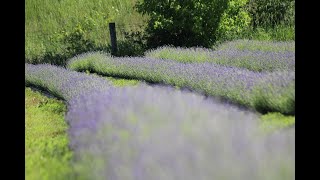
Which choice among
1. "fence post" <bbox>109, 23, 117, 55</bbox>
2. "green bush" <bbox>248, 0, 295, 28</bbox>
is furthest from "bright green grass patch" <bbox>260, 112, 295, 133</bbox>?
"fence post" <bbox>109, 23, 117, 55</bbox>

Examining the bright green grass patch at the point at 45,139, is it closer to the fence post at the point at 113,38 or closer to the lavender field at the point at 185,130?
the lavender field at the point at 185,130

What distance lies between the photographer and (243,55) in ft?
20.0

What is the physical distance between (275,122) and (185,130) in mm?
881

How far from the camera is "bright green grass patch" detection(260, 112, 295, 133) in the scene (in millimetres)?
4613

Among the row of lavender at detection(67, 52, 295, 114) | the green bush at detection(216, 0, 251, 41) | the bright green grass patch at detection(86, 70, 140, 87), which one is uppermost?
the green bush at detection(216, 0, 251, 41)

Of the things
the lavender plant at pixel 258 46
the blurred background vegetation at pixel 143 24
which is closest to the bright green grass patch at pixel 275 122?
the lavender plant at pixel 258 46

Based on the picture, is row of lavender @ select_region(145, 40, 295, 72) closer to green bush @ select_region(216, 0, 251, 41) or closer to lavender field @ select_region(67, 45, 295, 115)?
lavender field @ select_region(67, 45, 295, 115)

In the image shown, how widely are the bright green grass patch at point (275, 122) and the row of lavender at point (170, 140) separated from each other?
70 mm

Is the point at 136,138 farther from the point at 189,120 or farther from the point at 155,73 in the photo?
the point at 155,73

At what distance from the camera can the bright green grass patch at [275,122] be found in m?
4.61

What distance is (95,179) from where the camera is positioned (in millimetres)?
4617

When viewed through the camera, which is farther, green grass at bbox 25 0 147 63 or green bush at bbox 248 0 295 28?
green bush at bbox 248 0 295 28

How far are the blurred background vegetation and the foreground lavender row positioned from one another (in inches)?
59.5

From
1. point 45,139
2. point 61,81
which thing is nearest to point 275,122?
point 45,139
